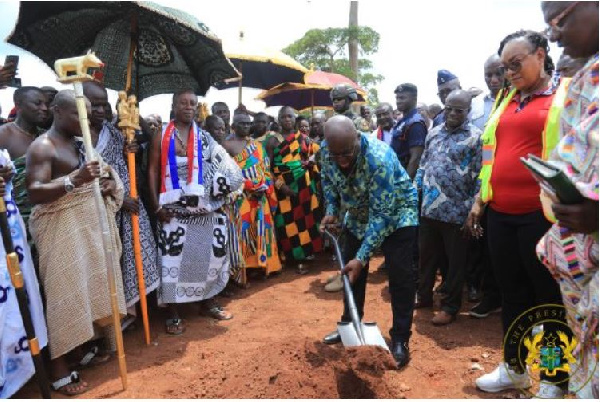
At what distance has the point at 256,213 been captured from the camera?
5250mm

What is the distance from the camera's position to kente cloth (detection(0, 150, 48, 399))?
2.58m

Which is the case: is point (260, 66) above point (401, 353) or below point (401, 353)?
above

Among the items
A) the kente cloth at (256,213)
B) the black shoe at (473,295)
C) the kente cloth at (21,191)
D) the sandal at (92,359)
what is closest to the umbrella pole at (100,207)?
the sandal at (92,359)

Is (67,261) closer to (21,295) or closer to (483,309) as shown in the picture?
(21,295)

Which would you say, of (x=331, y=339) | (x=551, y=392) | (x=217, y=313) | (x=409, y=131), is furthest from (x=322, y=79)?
(x=551, y=392)

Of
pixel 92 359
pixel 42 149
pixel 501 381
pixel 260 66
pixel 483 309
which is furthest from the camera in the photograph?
pixel 260 66

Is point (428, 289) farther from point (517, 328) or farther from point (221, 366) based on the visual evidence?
point (221, 366)

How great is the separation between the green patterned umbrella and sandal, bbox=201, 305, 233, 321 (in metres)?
2.13

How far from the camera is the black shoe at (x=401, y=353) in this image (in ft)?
9.78

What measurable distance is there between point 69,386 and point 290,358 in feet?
4.90

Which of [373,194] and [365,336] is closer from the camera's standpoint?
[365,336]

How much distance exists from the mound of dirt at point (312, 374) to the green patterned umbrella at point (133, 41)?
98.0 inches

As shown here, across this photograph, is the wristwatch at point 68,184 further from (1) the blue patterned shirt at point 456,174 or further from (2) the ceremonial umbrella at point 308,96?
(2) the ceremonial umbrella at point 308,96

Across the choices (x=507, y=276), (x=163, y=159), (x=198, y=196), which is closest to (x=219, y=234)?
(x=198, y=196)
